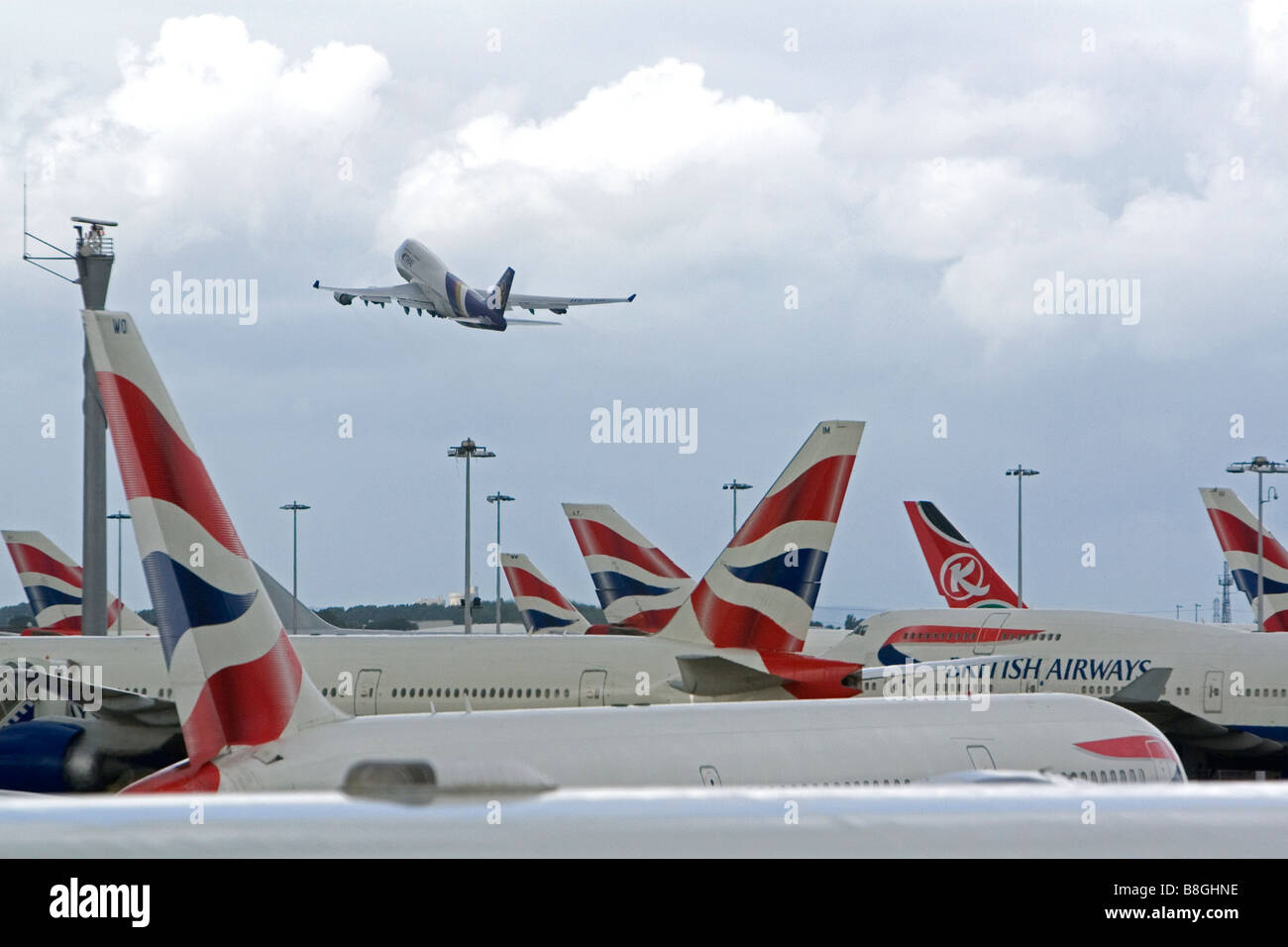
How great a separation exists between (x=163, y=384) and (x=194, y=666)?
2381 mm

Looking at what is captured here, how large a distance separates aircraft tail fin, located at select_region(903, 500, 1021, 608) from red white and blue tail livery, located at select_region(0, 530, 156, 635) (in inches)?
1440

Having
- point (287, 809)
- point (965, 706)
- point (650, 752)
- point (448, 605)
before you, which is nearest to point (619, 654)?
point (965, 706)

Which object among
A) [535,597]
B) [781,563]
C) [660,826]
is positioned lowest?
[535,597]

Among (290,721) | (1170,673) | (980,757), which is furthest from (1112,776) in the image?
(1170,673)

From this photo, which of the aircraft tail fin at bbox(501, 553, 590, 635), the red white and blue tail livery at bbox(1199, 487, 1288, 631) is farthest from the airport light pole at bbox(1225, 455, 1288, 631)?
the aircraft tail fin at bbox(501, 553, 590, 635)

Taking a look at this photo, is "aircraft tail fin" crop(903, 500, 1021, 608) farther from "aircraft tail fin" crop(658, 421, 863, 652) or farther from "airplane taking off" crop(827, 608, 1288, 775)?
"aircraft tail fin" crop(658, 421, 863, 652)

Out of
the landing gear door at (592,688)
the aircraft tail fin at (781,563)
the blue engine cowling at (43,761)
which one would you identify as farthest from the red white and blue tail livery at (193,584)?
the aircraft tail fin at (781,563)

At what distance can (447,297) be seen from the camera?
220ft

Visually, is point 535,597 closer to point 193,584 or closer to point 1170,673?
point 1170,673

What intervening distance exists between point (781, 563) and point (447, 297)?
45.8m

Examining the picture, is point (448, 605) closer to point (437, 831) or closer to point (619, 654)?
point (619, 654)

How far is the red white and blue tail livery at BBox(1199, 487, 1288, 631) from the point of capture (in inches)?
2012

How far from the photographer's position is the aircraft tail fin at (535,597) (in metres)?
68.9
